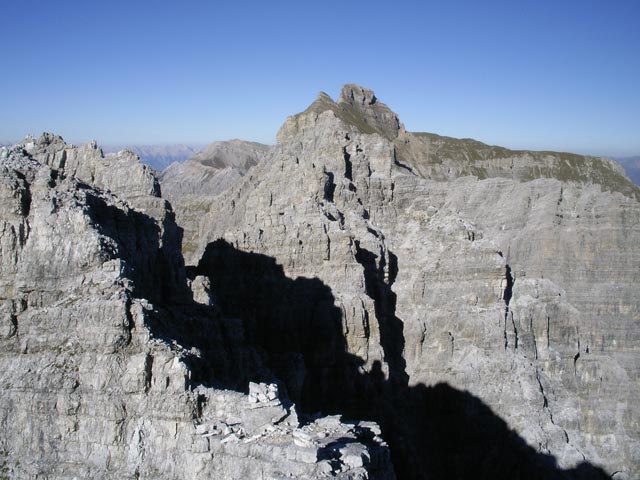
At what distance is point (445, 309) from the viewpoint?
85188mm

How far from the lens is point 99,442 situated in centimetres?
3931

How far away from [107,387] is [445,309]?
5190 centimetres

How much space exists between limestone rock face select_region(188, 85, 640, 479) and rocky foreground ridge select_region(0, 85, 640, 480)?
24 cm

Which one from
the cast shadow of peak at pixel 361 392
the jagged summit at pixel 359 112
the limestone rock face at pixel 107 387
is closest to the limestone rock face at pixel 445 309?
the cast shadow of peak at pixel 361 392

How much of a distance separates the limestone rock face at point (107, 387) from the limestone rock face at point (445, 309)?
23.1 m

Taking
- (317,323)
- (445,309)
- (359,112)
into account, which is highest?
(359,112)

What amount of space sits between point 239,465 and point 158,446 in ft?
16.3

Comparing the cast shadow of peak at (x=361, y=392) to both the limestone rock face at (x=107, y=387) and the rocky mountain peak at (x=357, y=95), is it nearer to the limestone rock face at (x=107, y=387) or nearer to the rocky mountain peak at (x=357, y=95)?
the limestone rock face at (x=107, y=387)

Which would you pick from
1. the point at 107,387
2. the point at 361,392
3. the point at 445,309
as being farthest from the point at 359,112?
the point at 107,387

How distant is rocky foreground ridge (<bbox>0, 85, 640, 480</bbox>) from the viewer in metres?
39.1

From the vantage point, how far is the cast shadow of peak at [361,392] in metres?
71.8

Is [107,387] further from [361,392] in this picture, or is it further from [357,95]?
[357,95]

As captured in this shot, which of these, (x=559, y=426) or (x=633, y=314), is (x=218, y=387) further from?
(x=633, y=314)

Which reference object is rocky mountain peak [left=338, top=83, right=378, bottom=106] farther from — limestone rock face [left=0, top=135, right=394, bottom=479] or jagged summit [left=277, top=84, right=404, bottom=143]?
limestone rock face [left=0, top=135, right=394, bottom=479]
